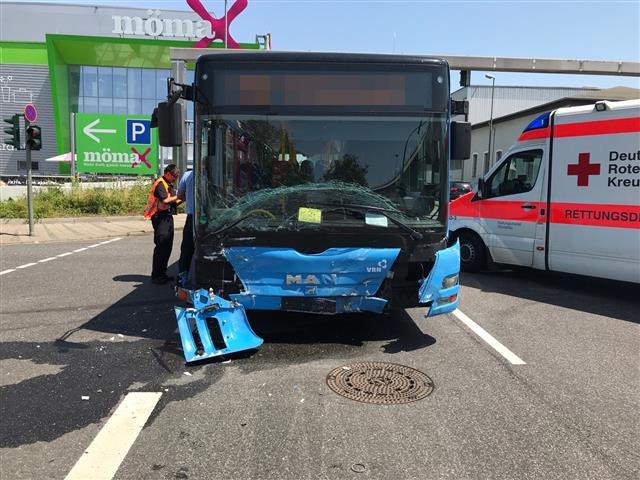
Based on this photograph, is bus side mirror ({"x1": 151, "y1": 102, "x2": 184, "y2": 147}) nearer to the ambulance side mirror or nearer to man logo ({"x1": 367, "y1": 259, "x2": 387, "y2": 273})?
man logo ({"x1": 367, "y1": 259, "x2": 387, "y2": 273})

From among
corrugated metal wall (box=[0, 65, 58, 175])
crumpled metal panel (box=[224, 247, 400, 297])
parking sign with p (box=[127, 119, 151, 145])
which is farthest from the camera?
corrugated metal wall (box=[0, 65, 58, 175])

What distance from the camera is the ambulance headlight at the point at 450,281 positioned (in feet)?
17.2

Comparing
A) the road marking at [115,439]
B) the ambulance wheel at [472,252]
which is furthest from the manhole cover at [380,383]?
the ambulance wheel at [472,252]

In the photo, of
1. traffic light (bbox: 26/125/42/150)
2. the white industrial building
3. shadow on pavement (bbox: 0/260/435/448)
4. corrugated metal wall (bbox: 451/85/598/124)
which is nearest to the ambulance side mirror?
shadow on pavement (bbox: 0/260/435/448)

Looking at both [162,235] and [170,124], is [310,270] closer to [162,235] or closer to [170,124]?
[170,124]

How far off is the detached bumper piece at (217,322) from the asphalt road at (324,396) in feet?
0.55

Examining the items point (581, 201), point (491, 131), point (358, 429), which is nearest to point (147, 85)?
point (491, 131)

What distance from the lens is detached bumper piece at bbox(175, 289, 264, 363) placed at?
497 centimetres

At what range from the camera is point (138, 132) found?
2338cm

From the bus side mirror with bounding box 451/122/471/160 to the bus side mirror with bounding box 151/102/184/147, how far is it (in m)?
2.74

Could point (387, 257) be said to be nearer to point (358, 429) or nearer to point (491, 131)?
point (358, 429)

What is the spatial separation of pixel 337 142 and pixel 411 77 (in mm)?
931

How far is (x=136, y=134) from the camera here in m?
23.4

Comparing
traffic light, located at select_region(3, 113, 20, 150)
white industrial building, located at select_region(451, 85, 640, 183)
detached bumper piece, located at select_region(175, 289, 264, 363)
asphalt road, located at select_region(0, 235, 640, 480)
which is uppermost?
white industrial building, located at select_region(451, 85, 640, 183)
